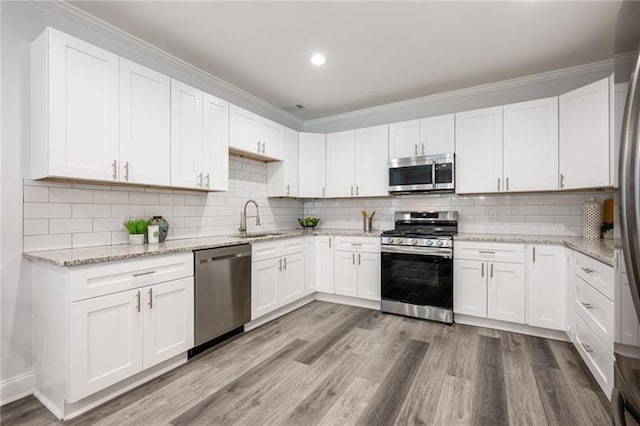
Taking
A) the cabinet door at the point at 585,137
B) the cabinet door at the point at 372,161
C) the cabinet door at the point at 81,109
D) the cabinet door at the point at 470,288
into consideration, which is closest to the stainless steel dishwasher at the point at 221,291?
the cabinet door at the point at 81,109

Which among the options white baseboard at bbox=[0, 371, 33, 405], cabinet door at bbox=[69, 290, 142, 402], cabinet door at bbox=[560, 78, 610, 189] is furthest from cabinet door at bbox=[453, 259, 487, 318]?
white baseboard at bbox=[0, 371, 33, 405]

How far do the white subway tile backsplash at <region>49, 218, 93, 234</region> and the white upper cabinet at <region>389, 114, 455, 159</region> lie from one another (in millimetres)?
3149

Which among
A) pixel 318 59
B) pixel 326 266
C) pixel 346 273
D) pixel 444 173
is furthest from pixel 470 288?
pixel 318 59

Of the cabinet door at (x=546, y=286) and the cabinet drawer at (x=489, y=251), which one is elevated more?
the cabinet drawer at (x=489, y=251)

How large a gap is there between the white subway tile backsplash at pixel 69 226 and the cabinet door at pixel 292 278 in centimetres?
181

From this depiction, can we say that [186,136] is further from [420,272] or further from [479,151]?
[479,151]

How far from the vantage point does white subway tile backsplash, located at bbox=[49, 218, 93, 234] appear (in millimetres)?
2141

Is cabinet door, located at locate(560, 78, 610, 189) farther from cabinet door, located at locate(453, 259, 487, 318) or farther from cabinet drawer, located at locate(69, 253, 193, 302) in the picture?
cabinet drawer, located at locate(69, 253, 193, 302)

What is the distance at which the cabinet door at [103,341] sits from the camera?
5.74ft

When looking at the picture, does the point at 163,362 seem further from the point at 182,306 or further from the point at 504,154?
the point at 504,154

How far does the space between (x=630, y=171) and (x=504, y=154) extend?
3.08 m

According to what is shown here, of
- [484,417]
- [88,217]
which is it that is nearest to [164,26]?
[88,217]

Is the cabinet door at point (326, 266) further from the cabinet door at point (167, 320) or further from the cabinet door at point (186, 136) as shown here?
the cabinet door at point (167, 320)

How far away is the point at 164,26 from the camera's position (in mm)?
2430
